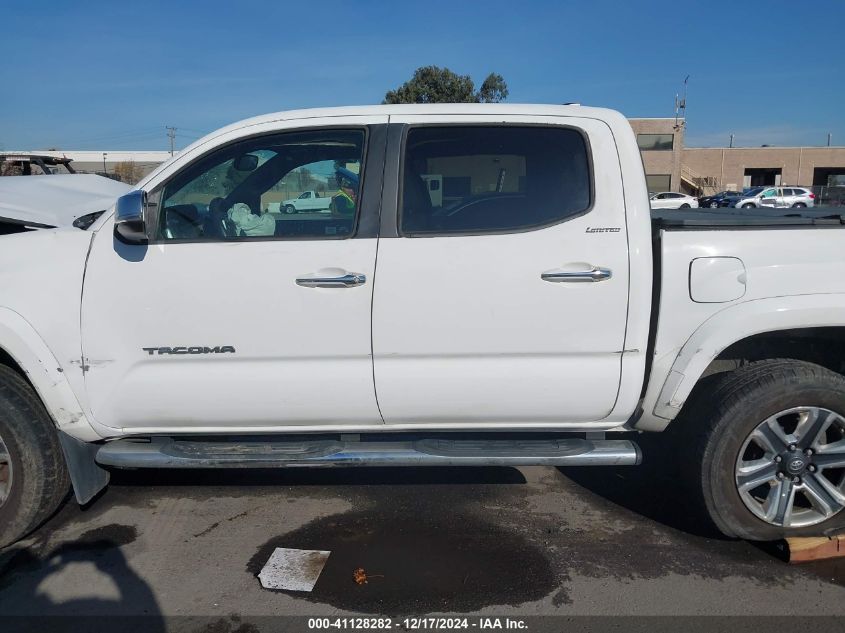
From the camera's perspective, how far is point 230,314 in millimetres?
3059

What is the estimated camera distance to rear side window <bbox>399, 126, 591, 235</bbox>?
3.13m

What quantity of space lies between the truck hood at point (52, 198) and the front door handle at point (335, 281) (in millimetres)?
2189

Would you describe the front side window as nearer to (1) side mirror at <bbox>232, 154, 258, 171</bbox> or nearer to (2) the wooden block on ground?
(1) side mirror at <bbox>232, 154, 258, 171</bbox>

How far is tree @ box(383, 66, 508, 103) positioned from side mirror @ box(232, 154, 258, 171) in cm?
4180

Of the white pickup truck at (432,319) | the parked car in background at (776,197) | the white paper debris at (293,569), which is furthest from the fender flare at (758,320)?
the parked car in background at (776,197)

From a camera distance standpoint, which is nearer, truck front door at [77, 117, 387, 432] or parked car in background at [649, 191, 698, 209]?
truck front door at [77, 117, 387, 432]

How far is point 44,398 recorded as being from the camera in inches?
124

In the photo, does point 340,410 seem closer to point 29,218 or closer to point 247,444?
point 247,444

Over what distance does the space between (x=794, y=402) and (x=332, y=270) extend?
2184mm

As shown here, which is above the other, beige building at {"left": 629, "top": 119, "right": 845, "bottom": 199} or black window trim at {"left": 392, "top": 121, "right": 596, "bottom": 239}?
beige building at {"left": 629, "top": 119, "right": 845, "bottom": 199}

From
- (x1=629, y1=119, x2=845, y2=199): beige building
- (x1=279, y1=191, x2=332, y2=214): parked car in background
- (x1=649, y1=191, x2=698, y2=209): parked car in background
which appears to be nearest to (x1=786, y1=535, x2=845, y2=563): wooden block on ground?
(x1=279, y1=191, x2=332, y2=214): parked car in background

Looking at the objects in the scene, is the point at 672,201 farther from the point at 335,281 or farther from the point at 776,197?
the point at 335,281

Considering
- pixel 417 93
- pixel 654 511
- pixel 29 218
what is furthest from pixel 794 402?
pixel 417 93

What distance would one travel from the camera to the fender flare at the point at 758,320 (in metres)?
3.00
